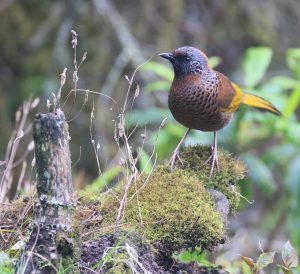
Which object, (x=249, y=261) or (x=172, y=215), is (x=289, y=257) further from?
(x=172, y=215)

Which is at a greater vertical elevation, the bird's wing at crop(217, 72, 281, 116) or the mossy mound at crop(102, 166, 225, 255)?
the bird's wing at crop(217, 72, 281, 116)

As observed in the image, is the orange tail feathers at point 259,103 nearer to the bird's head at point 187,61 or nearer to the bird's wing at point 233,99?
the bird's wing at point 233,99

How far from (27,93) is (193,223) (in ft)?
14.6

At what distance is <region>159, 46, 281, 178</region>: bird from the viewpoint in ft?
14.4

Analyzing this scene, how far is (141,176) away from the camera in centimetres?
386

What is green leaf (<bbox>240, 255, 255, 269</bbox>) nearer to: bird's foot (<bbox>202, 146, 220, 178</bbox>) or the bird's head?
bird's foot (<bbox>202, 146, 220, 178</bbox>)

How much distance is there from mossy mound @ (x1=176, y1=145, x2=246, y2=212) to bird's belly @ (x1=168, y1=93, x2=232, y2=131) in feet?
0.58

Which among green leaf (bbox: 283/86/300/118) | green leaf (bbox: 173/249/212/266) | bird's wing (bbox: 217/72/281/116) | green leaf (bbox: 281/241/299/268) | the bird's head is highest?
the bird's head

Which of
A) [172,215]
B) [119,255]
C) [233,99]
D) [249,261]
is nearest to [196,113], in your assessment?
[233,99]

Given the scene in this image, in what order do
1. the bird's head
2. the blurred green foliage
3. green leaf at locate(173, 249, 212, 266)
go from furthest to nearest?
1. the blurred green foliage
2. the bird's head
3. green leaf at locate(173, 249, 212, 266)

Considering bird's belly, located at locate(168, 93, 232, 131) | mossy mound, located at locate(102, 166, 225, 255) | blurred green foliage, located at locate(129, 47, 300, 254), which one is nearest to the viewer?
mossy mound, located at locate(102, 166, 225, 255)

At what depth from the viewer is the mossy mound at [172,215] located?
3404 mm

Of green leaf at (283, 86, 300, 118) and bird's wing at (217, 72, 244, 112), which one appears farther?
green leaf at (283, 86, 300, 118)

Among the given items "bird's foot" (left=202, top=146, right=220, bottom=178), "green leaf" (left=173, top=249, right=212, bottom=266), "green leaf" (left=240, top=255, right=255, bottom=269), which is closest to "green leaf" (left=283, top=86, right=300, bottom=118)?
"bird's foot" (left=202, top=146, right=220, bottom=178)
